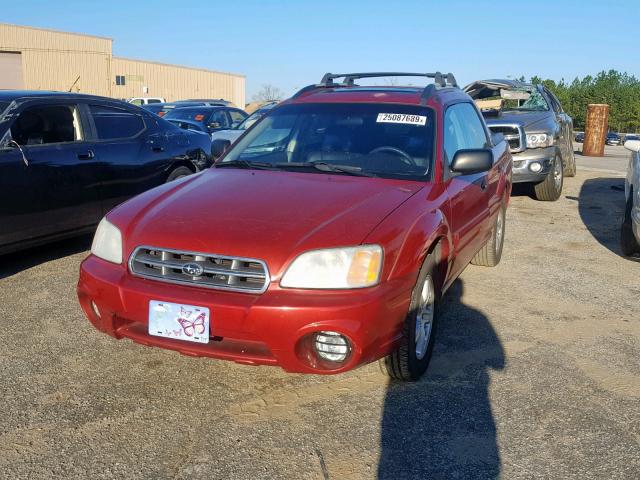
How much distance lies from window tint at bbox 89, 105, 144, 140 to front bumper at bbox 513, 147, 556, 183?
535 centimetres

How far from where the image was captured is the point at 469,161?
397cm

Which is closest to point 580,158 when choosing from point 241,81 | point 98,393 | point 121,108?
point 121,108

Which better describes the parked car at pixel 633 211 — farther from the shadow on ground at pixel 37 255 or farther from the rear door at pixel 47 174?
the shadow on ground at pixel 37 255

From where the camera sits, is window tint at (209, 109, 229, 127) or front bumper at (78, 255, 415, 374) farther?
window tint at (209, 109, 229, 127)

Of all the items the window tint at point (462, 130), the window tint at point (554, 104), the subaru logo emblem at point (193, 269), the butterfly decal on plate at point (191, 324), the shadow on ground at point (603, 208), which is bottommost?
the shadow on ground at point (603, 208)

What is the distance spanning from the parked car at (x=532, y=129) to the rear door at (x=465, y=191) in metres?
3.26

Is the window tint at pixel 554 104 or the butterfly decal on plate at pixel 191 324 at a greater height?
the window tint at pixel 554 104

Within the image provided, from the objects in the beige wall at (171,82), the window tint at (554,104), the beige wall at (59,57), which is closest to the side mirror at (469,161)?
the window tint at (554,104)

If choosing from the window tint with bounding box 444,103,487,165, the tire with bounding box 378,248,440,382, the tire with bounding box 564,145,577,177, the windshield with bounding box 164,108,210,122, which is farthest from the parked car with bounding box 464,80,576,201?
the windshield with bounding box 164,108,210,122

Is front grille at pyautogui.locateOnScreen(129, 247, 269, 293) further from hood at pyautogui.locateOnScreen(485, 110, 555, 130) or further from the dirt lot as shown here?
hood at pyautogui.locateOnScreen(485, 110, 555, 130)

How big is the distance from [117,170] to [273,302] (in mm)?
3708

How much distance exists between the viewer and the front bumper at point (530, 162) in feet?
30.4

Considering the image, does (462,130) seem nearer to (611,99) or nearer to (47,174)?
(47,174)

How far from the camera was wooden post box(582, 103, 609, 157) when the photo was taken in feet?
55.7
